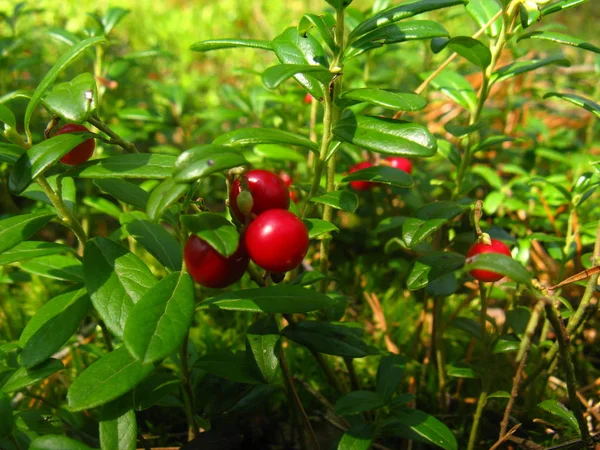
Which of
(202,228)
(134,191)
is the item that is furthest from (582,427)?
(134,191)

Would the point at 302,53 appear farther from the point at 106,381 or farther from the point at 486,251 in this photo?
the point at 106,381

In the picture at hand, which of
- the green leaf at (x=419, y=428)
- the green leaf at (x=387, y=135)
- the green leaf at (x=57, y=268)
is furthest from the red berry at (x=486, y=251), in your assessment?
the green leaf at (x=57, y=268)

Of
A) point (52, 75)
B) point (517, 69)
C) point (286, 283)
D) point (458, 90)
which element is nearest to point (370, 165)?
point (458, 90)

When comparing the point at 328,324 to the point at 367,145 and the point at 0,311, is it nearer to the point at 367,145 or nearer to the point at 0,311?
the point at 367,145

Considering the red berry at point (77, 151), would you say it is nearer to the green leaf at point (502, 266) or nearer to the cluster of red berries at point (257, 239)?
the cluster of red berries at point (257, 239)

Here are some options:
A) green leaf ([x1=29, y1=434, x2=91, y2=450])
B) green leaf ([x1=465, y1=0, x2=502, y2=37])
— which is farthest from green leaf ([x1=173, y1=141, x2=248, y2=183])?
green leaf ([x1=465, y1=0, x2=502, y2=37])

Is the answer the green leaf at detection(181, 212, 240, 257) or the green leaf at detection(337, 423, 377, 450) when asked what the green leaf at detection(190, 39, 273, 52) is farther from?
the green leaf at detection(337, 423, 377, 450)
